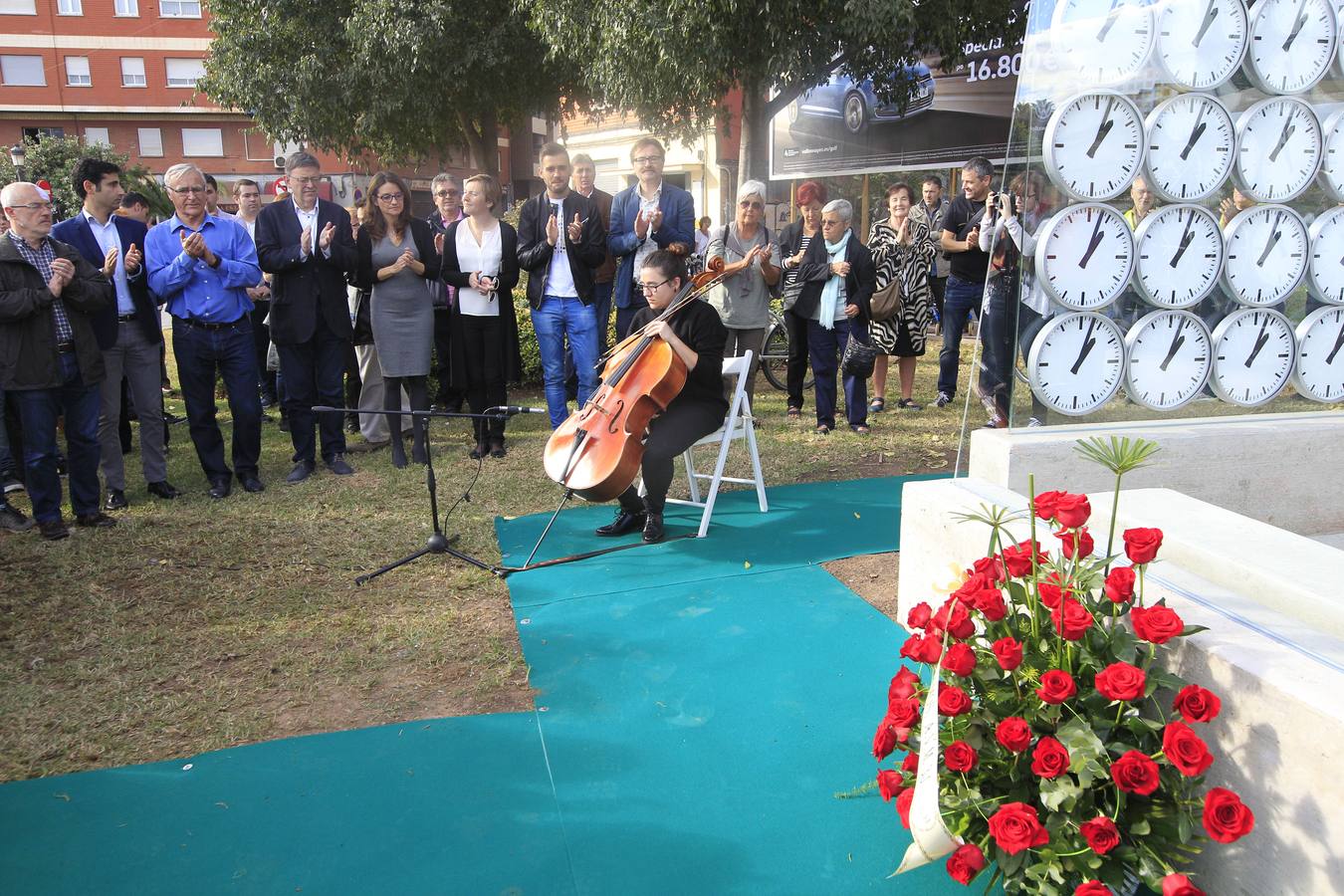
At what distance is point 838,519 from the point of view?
546 centimetres

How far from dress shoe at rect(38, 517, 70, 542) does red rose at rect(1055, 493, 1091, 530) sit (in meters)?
5.10

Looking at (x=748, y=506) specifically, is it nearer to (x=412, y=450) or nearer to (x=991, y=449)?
(x=991, y=449)

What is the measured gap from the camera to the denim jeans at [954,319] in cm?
803

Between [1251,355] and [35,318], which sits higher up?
[35,318]

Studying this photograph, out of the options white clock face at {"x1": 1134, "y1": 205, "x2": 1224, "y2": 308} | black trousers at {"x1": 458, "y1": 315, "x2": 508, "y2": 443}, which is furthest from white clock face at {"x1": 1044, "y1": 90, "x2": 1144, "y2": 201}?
black trousers at {"x1": 458, "y1": 315, "x2": 508, "y2": 443}

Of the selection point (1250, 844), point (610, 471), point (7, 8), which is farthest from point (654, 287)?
point (7, 8)

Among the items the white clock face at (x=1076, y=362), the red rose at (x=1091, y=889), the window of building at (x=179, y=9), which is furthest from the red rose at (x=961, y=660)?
the window of building at (x=179, y=9)

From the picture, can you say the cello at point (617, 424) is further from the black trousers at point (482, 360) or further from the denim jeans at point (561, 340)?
the black trousers at point (482, 360)

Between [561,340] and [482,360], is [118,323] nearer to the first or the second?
[482,360]

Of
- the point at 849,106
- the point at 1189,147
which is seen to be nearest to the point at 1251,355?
the point at 1189,147

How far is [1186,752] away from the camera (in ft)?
6.25

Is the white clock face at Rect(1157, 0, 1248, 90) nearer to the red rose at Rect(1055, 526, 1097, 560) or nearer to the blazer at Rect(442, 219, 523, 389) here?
the red rose at Rect(1055, 526, 1097, 560)

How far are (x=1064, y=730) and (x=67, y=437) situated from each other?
5.30 meters

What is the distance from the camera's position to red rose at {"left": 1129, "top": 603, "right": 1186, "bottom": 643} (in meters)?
2.06
